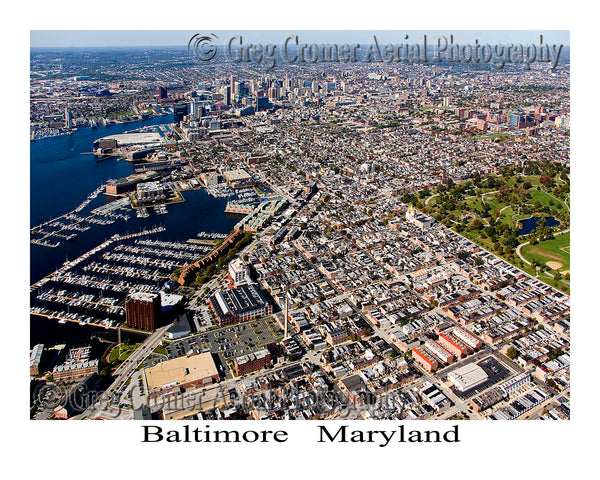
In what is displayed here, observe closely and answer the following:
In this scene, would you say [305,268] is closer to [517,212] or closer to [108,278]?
[108,278]

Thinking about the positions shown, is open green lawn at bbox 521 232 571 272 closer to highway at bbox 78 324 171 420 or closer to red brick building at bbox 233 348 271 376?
red brick building at bbox 233 348 271 376

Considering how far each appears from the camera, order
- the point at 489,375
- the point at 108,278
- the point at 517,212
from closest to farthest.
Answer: the point at 489,375
the point at 108,278
the point at 517,212

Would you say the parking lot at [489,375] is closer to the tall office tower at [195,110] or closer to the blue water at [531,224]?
the blue water at [531,224]

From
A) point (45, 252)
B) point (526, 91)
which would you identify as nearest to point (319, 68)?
point (526, 91)

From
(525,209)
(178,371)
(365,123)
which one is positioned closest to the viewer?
(178,371)

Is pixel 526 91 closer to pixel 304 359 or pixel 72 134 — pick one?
pixel 72 134

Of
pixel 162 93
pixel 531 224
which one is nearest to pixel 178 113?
pixel 162 93

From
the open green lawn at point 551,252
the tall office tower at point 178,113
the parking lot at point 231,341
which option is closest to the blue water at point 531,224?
the open green lawn at point 551,252
